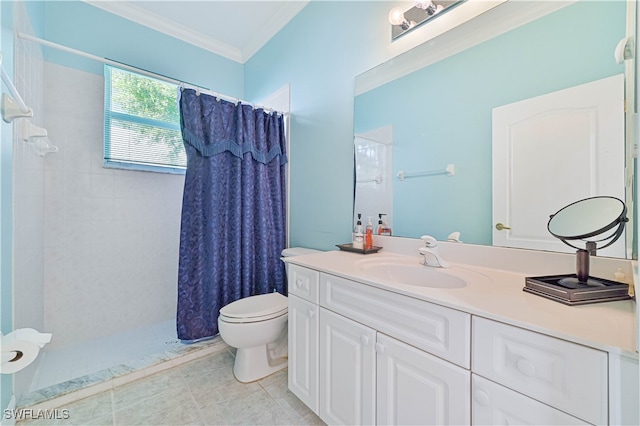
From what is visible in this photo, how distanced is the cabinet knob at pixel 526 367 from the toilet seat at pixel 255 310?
122 cm

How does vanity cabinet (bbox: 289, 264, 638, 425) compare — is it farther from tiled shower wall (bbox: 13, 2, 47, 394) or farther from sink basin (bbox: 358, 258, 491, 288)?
tiled shower wall (bbox: 13, 2, 47, 394)

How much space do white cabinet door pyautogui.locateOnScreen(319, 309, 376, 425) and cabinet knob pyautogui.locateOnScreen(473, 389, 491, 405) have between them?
0.33 meters

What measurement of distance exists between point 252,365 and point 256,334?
0.24 m

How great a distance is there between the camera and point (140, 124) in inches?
84.6

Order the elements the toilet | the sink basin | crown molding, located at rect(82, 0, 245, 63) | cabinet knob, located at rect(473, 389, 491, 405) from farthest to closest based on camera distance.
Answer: crown molding, located at rect(82, 0, 245, 63) < the toilet < the sink basin < cabinet knob, located at rect(473, 389, 491, 405)

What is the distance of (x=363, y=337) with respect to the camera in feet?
3.16

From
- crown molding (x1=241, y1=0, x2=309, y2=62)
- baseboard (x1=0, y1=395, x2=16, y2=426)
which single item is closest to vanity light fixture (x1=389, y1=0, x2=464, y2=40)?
crown molding (x1=241, y1=0, x2=309, y2=62)

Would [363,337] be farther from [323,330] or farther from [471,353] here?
[471,353]

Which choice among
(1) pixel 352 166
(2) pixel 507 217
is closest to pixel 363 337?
(2) pixel 507 217

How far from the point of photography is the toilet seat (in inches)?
58.3

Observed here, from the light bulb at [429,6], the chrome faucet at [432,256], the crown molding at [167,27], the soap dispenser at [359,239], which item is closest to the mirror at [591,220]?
the chrome faucet at [432,256]

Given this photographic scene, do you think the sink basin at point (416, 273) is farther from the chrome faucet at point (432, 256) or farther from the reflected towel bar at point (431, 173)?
the reflected towel bar at point (431, 173)

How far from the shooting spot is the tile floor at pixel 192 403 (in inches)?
49.9

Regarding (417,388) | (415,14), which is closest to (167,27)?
(415,14)
